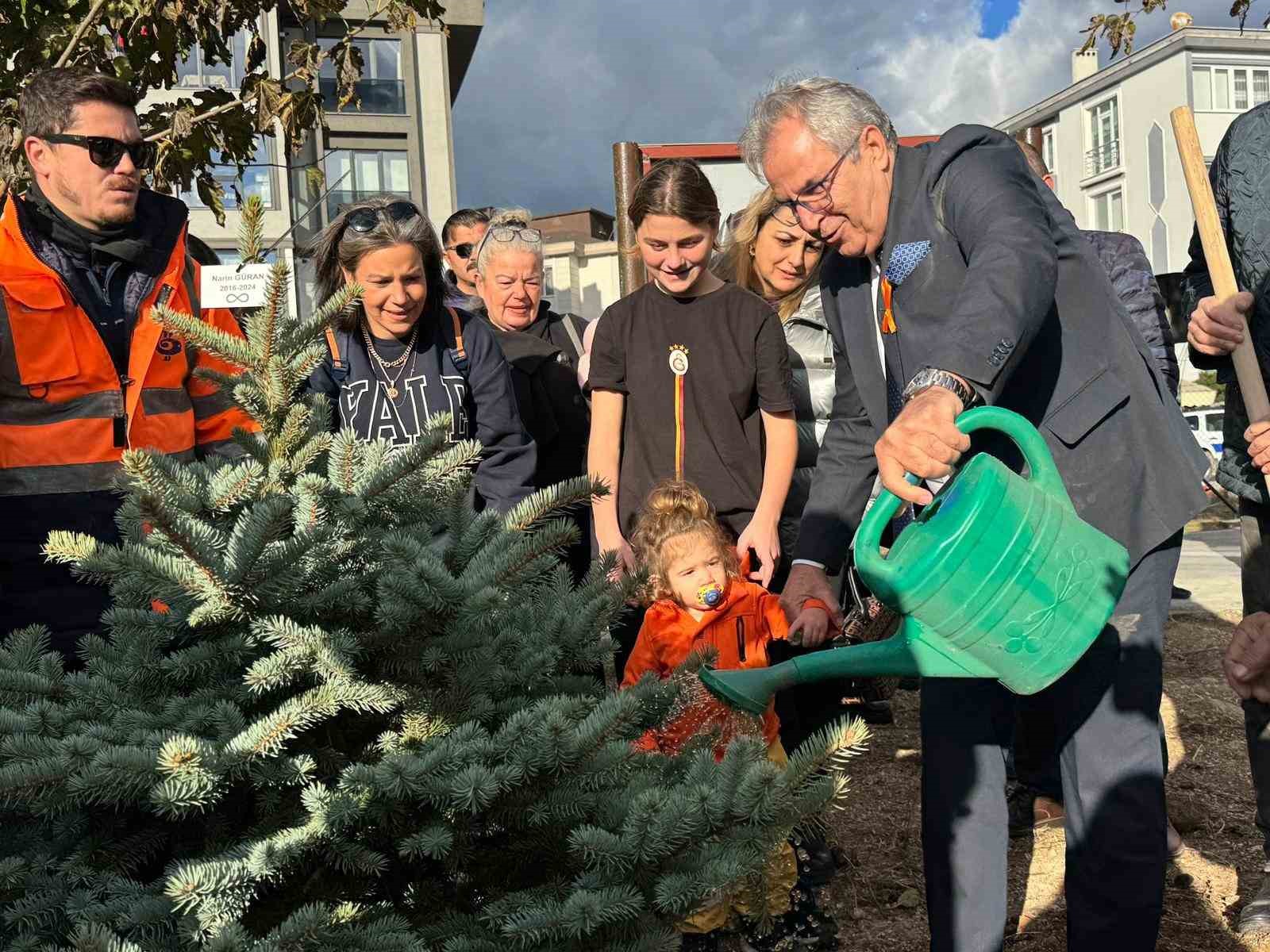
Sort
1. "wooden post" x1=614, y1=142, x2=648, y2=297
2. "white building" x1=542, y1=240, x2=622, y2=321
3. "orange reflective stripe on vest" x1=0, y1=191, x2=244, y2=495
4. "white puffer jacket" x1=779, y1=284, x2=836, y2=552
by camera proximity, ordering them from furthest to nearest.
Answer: "white building" x1=542, y1=240, x2=622, y2=321, "wooden post" x1=614, y1=142, x2=648, y2=297, "white puffer jacket" x1=779, y1=284, x2=836, y2=552, "orange reflective stripe on vest" x1=0, y1=191, x2=244, y2=495

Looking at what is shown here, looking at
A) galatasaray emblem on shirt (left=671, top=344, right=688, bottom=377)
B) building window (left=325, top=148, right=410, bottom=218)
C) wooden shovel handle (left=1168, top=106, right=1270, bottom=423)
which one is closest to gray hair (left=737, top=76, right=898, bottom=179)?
wooden shovel handle (left=1168, top=106, right=1270, bottom=423)

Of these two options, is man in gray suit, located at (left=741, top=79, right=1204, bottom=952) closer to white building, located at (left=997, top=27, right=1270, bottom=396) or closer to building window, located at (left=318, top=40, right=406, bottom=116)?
building window, located at (left=318, top=40, right=406, bottom=116)

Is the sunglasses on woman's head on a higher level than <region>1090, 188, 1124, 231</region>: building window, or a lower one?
lower

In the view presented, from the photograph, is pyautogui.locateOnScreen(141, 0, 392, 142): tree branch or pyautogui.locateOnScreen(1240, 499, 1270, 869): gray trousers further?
pyautogui.locateOnScreen(141, 0, 392, 142): tree branch

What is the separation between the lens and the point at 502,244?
4465 mm

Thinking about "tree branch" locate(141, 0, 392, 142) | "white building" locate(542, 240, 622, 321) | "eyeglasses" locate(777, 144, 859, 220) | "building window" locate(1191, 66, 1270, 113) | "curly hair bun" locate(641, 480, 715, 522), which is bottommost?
"curly hair bun" locate(641, 480, 715, 522)

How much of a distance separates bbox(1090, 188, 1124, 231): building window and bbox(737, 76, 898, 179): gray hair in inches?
1733

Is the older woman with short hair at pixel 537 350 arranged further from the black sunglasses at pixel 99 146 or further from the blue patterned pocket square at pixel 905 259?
the blue patterned pocket square at pixel 905 259

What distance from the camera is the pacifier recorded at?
3.17 metres

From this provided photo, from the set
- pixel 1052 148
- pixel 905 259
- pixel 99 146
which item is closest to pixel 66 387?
pixel 99 146

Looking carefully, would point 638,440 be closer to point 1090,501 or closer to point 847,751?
point 1090,501

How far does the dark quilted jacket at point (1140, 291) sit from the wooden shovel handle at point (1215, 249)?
0.91 m

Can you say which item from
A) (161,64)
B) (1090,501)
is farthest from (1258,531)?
(161,64)

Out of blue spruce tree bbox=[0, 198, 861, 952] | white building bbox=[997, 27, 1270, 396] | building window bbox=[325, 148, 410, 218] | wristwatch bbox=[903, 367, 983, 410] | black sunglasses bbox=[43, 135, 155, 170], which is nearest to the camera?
blue spruce tree bbox=[0, 198, 861, 952]
